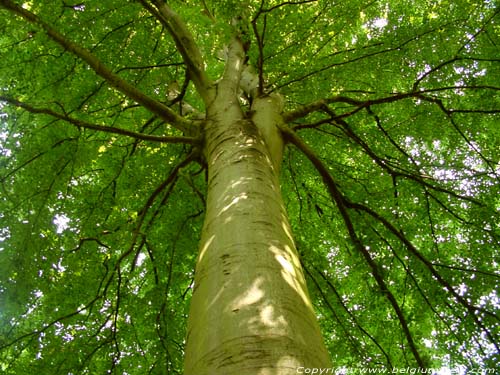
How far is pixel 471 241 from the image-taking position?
354 cm

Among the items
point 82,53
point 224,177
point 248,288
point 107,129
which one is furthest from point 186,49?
point 248,288

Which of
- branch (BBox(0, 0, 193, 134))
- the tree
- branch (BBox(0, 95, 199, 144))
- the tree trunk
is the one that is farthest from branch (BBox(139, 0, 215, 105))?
the tree trunk

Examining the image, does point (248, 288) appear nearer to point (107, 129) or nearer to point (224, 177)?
point (224, 177)

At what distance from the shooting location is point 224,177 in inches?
91.9

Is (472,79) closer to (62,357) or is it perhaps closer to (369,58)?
(369,58)

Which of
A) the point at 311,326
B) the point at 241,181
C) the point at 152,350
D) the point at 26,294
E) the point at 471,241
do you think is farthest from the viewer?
the point at 152,350

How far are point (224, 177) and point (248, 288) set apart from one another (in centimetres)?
96

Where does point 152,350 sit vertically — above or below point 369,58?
below

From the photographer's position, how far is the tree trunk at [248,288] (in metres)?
1.25

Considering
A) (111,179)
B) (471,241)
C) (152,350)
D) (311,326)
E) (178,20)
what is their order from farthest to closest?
1. (111,179)
2. (178,20)
3. (152,350)
4. (471,241)
5. (311,326)

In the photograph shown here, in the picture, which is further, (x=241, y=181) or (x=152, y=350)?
(x=152, y=350)

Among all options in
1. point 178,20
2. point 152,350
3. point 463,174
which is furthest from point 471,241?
point 178,20

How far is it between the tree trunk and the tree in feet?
0.09

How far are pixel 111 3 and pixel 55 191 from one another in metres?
1.77
